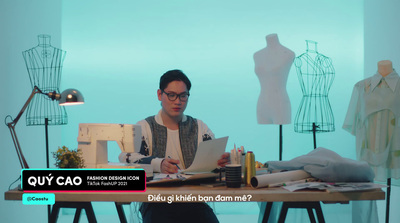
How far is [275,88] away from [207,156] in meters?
1.63

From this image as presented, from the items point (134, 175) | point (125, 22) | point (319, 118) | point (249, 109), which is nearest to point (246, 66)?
point (249, 109)

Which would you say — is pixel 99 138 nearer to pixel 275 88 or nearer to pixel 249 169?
pixel 249 169

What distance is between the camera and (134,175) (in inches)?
84.7

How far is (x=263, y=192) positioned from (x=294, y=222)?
832 mm

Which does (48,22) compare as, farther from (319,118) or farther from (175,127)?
(319,118)

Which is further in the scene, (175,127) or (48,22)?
(48,22)

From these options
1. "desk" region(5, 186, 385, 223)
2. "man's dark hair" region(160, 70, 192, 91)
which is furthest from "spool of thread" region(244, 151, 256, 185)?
"man's dark hair" region(160, 70, 192, 91)

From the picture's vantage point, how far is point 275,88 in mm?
3947

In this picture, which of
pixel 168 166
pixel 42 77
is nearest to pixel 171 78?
pixel 168 166

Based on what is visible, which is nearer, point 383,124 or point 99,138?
point 99,138

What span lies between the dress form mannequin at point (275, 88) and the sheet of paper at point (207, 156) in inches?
56.8

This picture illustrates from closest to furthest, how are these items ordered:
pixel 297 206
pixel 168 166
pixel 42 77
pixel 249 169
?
1. pixel 249 169
2. pixel 297 206
3. pixel 168 166
4. pixel 42 77

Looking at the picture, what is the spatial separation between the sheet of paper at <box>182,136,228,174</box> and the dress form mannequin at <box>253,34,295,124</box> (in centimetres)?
144

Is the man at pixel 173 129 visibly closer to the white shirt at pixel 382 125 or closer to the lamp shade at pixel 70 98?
the lamp shade at pixel 70 98
